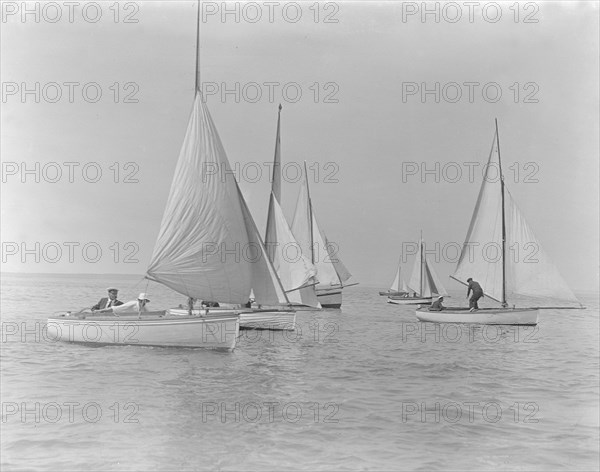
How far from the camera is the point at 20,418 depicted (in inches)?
448

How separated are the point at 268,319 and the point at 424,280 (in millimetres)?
48310

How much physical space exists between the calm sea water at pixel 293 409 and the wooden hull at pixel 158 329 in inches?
16.3

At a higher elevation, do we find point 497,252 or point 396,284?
point 497,252

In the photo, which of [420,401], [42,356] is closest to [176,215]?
[42,356]

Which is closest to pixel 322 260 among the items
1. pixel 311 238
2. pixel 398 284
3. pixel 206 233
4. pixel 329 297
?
pixel 311 238

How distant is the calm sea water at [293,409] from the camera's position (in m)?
9.67

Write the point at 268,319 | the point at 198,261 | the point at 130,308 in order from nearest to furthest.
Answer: the point at 130,308, the point at 198,261, the point at 268,319

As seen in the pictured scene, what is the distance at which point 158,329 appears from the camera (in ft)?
66.7

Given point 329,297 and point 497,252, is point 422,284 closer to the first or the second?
point 329,297

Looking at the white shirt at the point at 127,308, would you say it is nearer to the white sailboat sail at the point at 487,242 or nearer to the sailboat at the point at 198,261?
the sailboat at the point at 198,261

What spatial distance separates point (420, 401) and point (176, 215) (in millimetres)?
10708

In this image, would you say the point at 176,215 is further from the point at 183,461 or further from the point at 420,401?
the point at 183,461

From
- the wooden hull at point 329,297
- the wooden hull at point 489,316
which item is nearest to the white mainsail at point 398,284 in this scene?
the wooden hull at point 329,297

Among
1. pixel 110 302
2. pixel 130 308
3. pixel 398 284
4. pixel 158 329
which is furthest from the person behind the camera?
pixel 398 284
